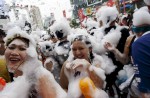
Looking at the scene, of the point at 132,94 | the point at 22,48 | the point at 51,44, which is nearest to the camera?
the point at 22,48

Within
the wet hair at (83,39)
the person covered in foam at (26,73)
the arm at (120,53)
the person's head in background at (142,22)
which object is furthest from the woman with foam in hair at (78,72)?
the arm at (120,53)

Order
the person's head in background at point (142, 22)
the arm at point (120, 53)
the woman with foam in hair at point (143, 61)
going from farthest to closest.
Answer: the arm at point (120, 53) < the person's head in background at point (142, 22) < the woman with foam in hair at point (143, 61)

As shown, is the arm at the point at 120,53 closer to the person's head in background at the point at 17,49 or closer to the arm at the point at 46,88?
the person's head in background at the point at 17,49

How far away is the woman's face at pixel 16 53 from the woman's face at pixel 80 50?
90cm

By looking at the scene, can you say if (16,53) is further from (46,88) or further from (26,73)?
(46,88)

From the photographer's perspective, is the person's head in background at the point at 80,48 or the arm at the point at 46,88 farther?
the person's head in background at the point at 80,48

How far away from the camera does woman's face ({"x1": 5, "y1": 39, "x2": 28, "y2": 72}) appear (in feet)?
8.16

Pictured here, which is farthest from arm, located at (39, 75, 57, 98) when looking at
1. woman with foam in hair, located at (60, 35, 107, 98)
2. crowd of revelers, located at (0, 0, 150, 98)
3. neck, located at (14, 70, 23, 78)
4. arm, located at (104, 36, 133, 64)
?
arm, located at (104, 36, 133, 64)

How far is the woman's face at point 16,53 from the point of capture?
8.16ft

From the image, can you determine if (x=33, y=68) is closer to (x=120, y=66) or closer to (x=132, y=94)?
(x=132, y=94)

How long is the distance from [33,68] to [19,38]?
387 mm

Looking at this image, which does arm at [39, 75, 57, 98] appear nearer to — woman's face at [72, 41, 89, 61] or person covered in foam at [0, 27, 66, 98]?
person covered in foam at [0, 27, 66, 98]

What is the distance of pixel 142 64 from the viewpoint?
81.7 inches

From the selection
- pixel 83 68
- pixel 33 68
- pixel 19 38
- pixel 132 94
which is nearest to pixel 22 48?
pixel 19 38
